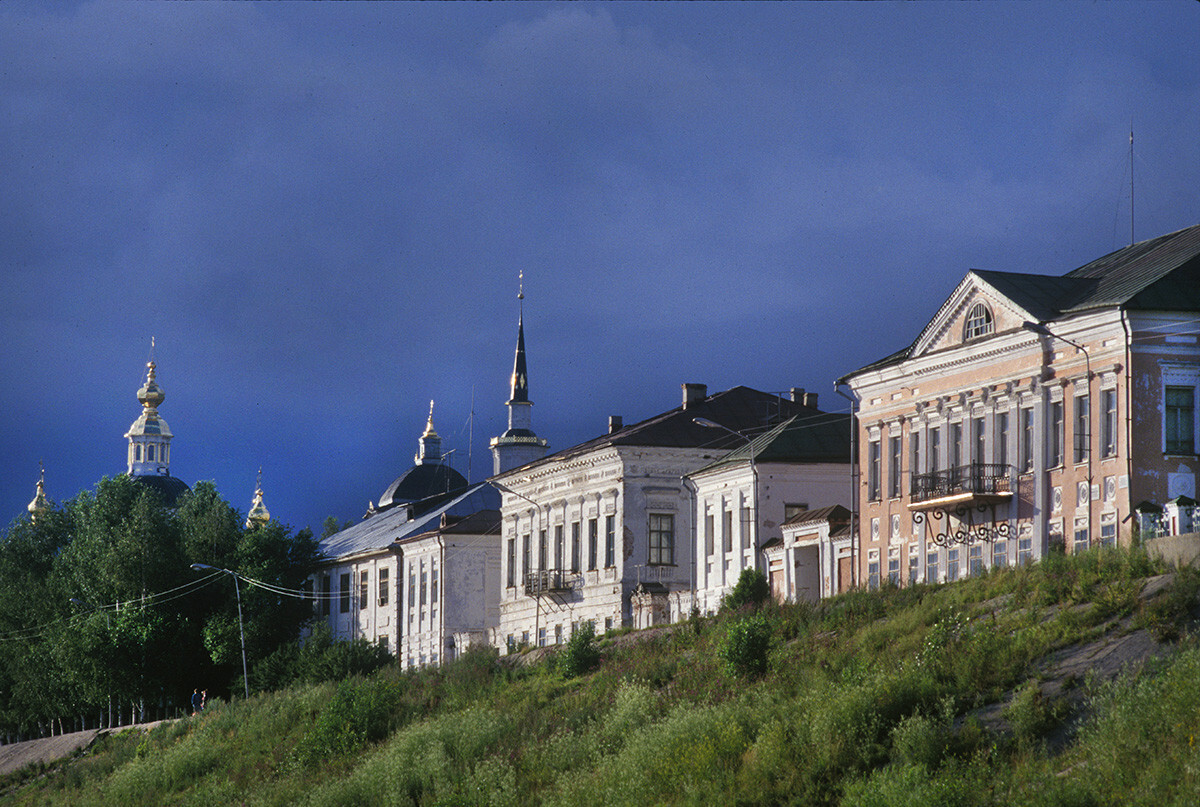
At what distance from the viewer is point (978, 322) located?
45.9 m

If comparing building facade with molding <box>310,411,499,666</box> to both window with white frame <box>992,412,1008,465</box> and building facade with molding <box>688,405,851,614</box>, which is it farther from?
window with white frame <box>992,412,1008,465</box>

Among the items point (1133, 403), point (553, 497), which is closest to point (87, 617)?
point (553, 497)

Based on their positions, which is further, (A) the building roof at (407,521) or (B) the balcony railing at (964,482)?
(A) the building roof at (407,521)

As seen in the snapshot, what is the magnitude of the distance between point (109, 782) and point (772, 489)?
21.2 metres

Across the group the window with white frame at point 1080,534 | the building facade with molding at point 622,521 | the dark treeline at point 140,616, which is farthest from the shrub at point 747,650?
the dark treeline at point 140,616

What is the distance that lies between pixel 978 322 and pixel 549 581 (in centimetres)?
2308

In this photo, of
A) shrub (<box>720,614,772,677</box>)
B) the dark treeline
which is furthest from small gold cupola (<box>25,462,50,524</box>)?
shrub (<box>720,614,772,677</box>)

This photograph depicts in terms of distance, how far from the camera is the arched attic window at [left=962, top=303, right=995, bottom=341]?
4541 centimetres

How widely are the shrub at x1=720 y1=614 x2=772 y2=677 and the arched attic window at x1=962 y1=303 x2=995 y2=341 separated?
46.1ft

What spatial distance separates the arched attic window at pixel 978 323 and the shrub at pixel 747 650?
46.1 ft

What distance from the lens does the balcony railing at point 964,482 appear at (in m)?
44.3

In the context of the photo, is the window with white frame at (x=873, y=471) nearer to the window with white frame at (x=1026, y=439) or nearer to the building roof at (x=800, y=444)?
the building roof at (x=800, y=444)

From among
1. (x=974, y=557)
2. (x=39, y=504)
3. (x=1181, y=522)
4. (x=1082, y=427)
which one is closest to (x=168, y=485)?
(x=39, y=504)

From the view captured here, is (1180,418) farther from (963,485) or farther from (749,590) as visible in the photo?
(749,590)
